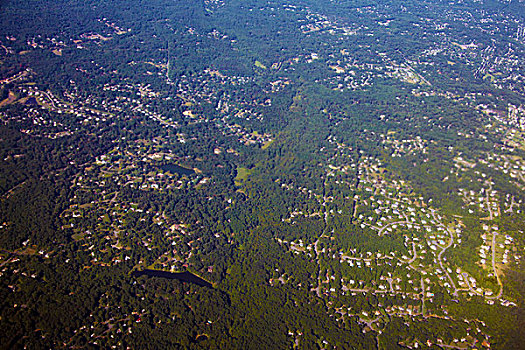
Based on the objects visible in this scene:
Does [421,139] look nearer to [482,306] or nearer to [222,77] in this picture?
[482,306]

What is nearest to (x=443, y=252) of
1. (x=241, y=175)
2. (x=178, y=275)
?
(x=241, y=175)

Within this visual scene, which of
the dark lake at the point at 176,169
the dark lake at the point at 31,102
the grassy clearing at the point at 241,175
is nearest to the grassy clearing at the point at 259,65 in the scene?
the grassy clearing at the point at 241,175

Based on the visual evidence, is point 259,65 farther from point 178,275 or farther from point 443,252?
point 178,275

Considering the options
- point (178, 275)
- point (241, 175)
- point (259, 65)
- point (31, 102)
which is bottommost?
point (178, 275)

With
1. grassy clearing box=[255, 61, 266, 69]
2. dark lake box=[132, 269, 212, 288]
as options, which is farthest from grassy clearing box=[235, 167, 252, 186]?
grassy clearing box=[255, 61, 266, 69]

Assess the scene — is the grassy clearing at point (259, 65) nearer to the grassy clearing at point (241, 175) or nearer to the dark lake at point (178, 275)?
the grassy clearing at point (241, 175)

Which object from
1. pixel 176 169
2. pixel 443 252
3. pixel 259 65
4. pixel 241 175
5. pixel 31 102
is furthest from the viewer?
pixel 259 65
